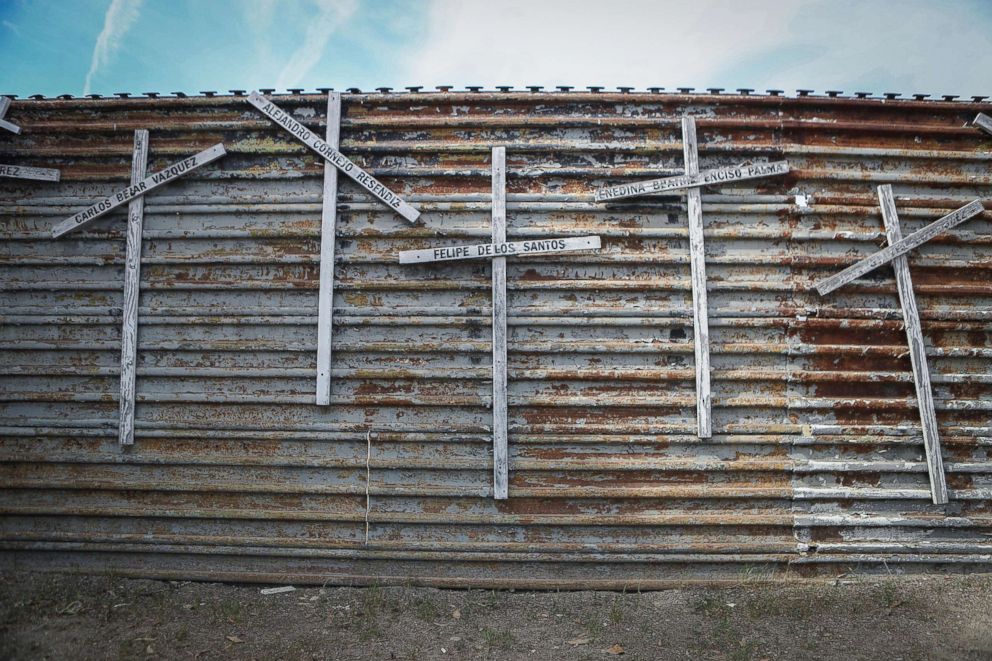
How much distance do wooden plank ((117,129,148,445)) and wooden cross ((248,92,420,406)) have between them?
1.16 m

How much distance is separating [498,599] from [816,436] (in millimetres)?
3125

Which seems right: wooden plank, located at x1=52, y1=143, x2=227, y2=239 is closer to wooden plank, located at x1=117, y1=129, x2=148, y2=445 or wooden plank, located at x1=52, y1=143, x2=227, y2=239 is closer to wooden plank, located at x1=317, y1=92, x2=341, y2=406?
wooden plank, located at x1=117, y1=129, x2=148, y2=445

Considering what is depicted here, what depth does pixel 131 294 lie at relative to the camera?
5473 mm

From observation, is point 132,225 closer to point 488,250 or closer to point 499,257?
point 488,250

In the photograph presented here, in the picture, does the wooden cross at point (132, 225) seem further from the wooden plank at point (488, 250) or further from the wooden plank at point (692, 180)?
the wooden plank at point (692, 180)

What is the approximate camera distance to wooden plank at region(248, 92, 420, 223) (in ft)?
18.0

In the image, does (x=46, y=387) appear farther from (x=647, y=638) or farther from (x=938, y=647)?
(x=938, y=647)

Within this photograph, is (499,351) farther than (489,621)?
Yes

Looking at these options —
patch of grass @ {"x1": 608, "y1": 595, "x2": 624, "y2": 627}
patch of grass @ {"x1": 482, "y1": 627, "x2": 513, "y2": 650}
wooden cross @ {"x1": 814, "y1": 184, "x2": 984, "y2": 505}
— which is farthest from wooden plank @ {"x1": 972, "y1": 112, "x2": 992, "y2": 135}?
patch of grass @ {"x1": 482, "y1": 627, "x2": 513, "y2": 650}

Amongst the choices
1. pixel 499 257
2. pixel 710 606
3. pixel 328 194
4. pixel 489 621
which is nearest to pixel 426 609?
pixel 489 621

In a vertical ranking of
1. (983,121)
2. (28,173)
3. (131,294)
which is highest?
(983,121)

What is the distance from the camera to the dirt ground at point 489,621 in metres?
4.43

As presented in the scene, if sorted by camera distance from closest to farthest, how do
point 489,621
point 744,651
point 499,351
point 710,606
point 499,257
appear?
point 744,651 < point 489,621 < point 710,606 < point 499,351 < point 499,257

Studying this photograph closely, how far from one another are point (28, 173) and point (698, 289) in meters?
6.23
